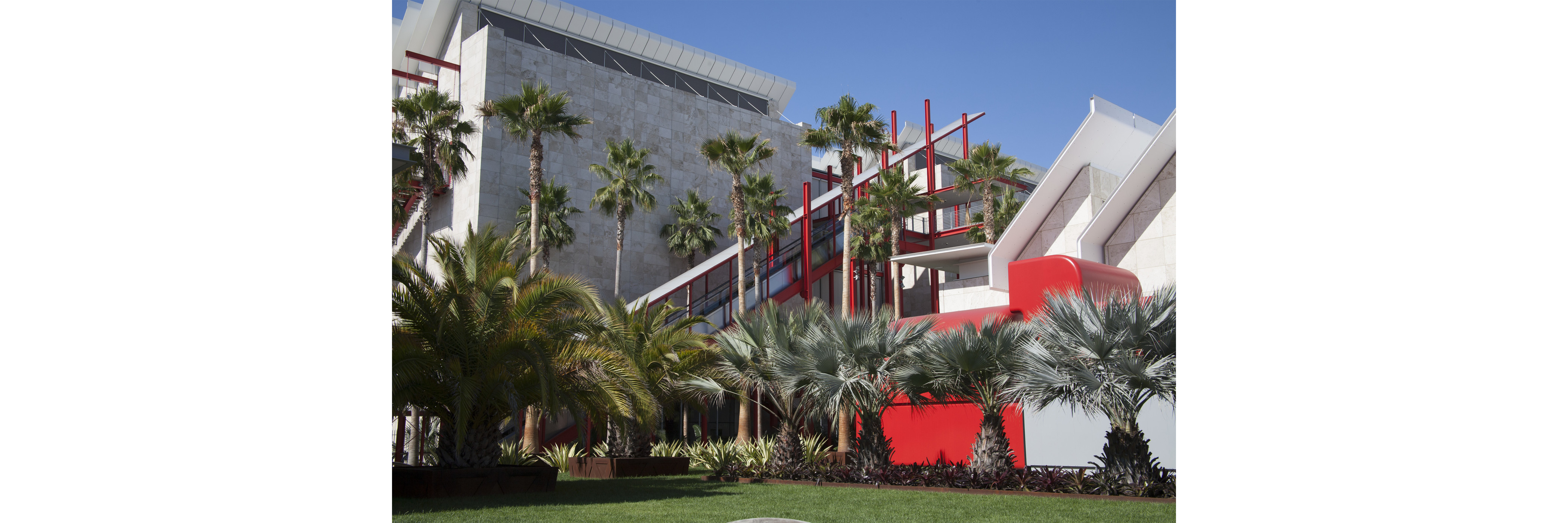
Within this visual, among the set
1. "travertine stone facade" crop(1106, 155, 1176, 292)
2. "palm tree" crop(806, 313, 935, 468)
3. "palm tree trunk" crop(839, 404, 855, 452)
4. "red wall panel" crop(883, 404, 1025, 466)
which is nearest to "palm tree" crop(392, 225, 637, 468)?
"palm tree" crop(806, 313, 935, 468)

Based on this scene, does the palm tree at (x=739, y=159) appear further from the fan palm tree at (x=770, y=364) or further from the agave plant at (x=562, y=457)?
the fan palm tree at (x=770, y=364)

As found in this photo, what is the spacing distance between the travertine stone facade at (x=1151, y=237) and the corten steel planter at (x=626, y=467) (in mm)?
8935

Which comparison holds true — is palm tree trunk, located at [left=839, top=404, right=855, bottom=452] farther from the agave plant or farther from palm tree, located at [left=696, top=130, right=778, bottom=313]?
palm tree, located at [left=696, top=130, right=778, bottom=313]

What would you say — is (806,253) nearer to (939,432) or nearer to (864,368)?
(939,432)

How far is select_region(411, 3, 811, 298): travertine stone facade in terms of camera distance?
3022 centimetres

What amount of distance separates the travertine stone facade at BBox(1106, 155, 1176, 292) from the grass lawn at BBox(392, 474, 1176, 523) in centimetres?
737

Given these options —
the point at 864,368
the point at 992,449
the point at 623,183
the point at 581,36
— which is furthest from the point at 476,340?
the point at 581,36

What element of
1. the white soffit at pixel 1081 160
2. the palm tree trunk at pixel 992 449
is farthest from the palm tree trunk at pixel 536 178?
the palm tree trunk at pixel 992 449

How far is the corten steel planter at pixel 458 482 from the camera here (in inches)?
418
